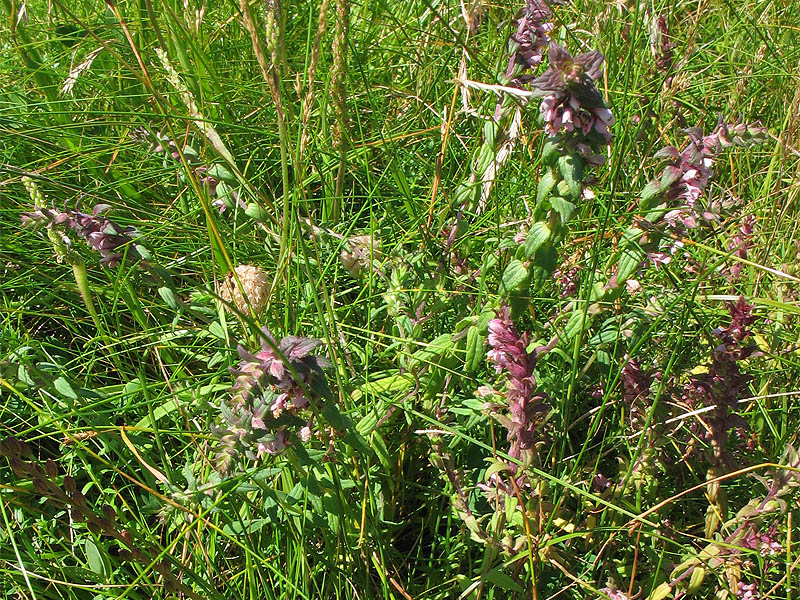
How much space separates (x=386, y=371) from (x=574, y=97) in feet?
2.50

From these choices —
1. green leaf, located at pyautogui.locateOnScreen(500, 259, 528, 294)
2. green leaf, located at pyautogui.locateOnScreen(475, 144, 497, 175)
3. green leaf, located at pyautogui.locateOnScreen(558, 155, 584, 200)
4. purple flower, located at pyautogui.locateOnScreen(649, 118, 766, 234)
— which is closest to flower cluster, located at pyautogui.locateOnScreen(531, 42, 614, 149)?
green leaf, located at pyautogui.locateOnScreen(558, 155, 584, 200)

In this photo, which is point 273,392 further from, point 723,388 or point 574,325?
point 723,388

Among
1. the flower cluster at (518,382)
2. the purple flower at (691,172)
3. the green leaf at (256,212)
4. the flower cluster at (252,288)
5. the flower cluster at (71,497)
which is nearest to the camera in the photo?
the flower cluster at (71,497)

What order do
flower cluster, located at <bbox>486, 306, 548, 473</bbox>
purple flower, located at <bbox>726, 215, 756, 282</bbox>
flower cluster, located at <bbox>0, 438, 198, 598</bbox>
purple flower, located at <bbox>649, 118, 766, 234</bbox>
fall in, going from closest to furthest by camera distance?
flower cluster, located at <bbox>0, 438, 198, 598</bbox> → flower cluster, located at <bbox>486, 306, 548, 473</bbox> → purple flower, located at <bbox>649, 118, 766, 234</bbox> → purple flower, located at <bbox>726, 215, 756, 282</bbox>

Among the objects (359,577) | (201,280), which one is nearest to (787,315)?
(359,577)

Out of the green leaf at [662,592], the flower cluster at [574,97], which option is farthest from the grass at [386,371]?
the flower cluster at [574,97]

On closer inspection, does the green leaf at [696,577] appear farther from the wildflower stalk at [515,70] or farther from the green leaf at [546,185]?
the wildflower stalk at [515,70]

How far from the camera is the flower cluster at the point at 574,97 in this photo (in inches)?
45.3

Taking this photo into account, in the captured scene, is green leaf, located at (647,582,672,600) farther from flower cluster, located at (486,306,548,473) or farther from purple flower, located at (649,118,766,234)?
purple flower, located at (649,118,766,234)

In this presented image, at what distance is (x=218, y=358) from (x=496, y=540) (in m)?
0.68

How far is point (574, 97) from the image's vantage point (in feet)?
3.80

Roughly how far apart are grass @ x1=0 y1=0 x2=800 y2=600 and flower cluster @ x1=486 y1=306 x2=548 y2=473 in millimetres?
22

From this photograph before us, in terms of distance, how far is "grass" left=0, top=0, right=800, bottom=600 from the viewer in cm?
138

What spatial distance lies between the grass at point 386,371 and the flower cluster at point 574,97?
13 centimetres
